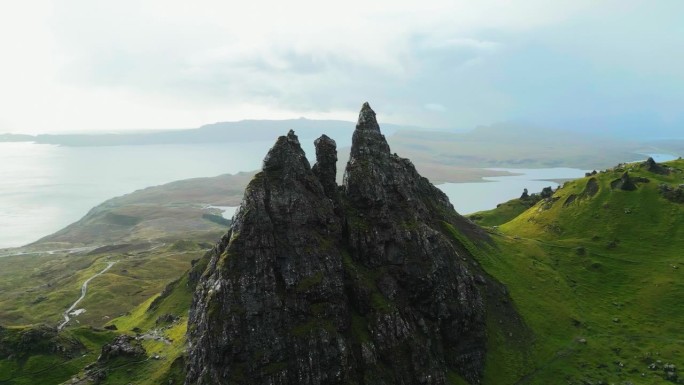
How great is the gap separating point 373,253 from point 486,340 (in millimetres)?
30790

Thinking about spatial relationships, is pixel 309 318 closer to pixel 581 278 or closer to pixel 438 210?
pixel 438 210

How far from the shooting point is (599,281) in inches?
4670

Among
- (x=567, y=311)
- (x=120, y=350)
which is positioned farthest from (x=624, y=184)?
(x=120, y=350)

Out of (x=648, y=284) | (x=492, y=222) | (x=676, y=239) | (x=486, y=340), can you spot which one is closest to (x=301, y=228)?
(x=486, y=340)

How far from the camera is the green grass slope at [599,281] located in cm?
8806

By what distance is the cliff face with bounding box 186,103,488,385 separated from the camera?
219 ft

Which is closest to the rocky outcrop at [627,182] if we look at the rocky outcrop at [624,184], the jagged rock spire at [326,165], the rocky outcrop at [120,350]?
the rocky outcrop at [624,184]

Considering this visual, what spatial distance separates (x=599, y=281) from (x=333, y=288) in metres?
87.3

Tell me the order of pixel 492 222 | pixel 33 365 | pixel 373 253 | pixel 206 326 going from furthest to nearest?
pixel 492 222 < pixel 33 365 < pixel 373 253 < pixel 206 326

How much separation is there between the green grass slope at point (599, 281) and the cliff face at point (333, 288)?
691 inches

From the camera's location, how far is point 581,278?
4702 inches

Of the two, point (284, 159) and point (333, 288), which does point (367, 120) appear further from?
point (333, 288)

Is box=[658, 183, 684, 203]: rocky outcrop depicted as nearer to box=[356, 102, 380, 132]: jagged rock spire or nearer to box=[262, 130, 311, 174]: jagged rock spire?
box=[356, 102, 380, 132]: jagged rock spire

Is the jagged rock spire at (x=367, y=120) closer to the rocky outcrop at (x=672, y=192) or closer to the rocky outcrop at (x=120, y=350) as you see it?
the rocky outcrop at (x=120, y=350)
